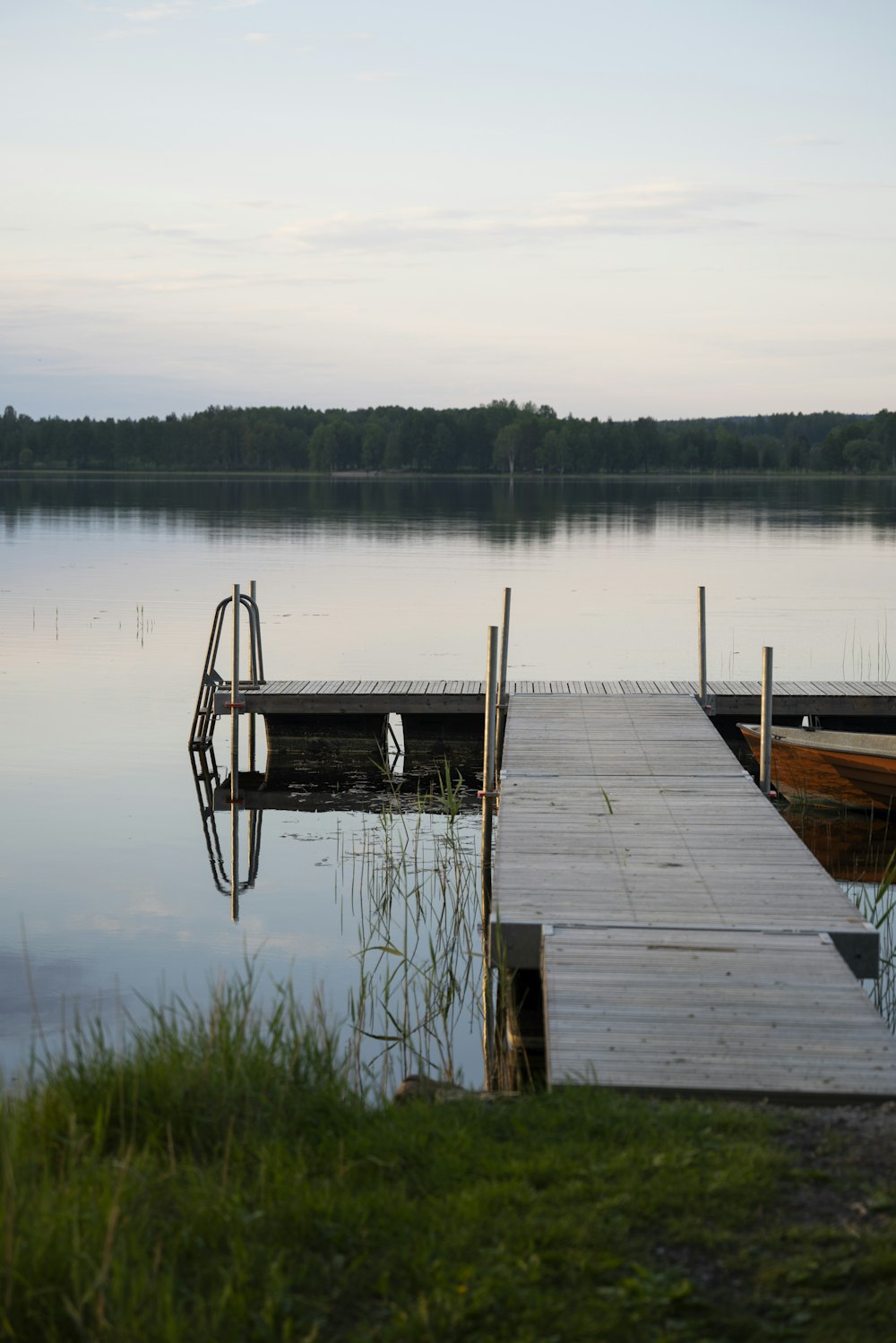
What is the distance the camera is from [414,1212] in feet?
12.2

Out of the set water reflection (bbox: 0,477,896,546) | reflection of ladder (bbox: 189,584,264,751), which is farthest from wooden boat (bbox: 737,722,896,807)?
water reflection (bbox: 0,477,896,546)

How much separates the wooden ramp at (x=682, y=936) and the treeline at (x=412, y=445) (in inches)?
5708

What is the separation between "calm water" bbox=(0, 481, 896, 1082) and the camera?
9164 millimetres

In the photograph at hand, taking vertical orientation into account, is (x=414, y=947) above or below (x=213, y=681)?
below

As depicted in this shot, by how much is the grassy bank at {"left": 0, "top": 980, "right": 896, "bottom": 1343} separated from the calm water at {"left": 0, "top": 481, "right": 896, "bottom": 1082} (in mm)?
831

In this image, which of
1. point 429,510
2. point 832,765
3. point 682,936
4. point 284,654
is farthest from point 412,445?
point 682,936

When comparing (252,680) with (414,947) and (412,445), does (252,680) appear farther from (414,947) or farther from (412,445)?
(412,445)

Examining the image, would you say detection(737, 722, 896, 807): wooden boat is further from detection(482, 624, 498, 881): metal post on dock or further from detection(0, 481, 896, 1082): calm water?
detection(482, 624, 498, 881): metal post on dock

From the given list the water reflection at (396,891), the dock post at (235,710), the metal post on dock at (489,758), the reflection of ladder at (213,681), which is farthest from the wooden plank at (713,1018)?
the reflection of ladder at (213,681)

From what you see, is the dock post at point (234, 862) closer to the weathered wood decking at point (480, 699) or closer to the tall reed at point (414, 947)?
the tall reed at point (414, 947)

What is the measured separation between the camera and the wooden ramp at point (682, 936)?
492 cm

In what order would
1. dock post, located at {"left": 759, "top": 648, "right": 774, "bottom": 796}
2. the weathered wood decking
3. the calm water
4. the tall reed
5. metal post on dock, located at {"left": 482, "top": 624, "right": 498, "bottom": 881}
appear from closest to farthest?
the tall reed < the calm water < metal post on dock, located at {"left": 482, "top": 624, "right": 498, "bottom": 881} < dock post, located at {"left": 759, "top": 648, "right": 774, "bottom": 796} < the weathered wood decking

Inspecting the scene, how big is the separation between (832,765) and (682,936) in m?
6.13

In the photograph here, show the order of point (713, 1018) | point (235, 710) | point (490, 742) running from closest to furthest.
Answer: point (713, 1018) < point (490, 742) < point (235, 710)
